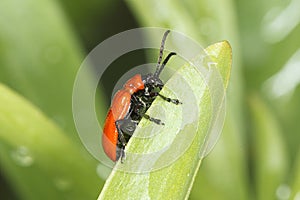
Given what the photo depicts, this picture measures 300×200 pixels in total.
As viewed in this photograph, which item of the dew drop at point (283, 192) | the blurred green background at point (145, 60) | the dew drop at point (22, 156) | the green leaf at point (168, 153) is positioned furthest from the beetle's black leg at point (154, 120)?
the dew drop at point (283, 192)

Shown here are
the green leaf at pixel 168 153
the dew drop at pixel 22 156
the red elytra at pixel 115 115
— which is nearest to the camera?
the green leaf at pixel 168 153

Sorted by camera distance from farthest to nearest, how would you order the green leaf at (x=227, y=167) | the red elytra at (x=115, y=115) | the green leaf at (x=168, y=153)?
the green leaf at (x=227, y=167), the red elytra at (x=115, y=115), the green leaf at (x=168, y=153)

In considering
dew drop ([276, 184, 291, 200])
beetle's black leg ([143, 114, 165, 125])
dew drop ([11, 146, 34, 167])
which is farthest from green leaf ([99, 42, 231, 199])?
dew drop ([276, 184, 291, 200])

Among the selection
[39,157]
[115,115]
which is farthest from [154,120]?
[39,157]

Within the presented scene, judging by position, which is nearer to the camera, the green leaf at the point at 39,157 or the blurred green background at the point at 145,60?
the green leaf at the point at 39,157

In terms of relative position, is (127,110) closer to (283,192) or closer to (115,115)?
(115,115)

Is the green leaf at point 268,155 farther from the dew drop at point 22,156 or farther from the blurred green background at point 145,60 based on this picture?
the dew drop at point 22,156

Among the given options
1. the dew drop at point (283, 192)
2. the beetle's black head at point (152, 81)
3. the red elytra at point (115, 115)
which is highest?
the dew drop at point (283, 192)
